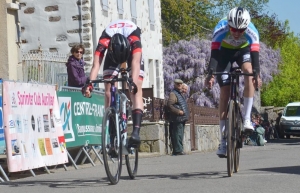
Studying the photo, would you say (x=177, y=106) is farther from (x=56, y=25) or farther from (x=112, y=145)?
(x=112, y=145)

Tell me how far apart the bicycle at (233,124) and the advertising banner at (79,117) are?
4724 mm

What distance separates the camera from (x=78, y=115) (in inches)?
632

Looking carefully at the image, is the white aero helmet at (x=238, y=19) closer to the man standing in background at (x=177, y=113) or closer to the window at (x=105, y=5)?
the man standing in background at (x=177, y=113)

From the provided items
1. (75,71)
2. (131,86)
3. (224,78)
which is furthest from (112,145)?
(75,71)

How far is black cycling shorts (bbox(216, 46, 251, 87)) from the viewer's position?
1120 cm

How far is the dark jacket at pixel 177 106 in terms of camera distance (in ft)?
73.5

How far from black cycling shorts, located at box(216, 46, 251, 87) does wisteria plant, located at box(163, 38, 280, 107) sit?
1660 inches

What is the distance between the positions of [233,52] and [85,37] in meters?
19.9

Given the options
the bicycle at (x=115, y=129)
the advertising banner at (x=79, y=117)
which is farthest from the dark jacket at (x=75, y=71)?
the bicycle at (x=115, y=129)

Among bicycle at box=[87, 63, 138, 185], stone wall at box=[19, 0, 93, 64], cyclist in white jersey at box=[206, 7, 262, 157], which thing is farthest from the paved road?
stone wall at box=[19, 0, 93, 64]

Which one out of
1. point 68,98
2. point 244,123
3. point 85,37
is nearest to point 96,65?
point 244,123

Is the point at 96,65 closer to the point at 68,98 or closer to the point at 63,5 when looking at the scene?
the point at 68,98

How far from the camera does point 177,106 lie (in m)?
22.5

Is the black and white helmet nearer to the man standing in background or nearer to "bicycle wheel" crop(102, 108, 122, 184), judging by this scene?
"bicycle wheel" crop(102, 108, 122, 184)
